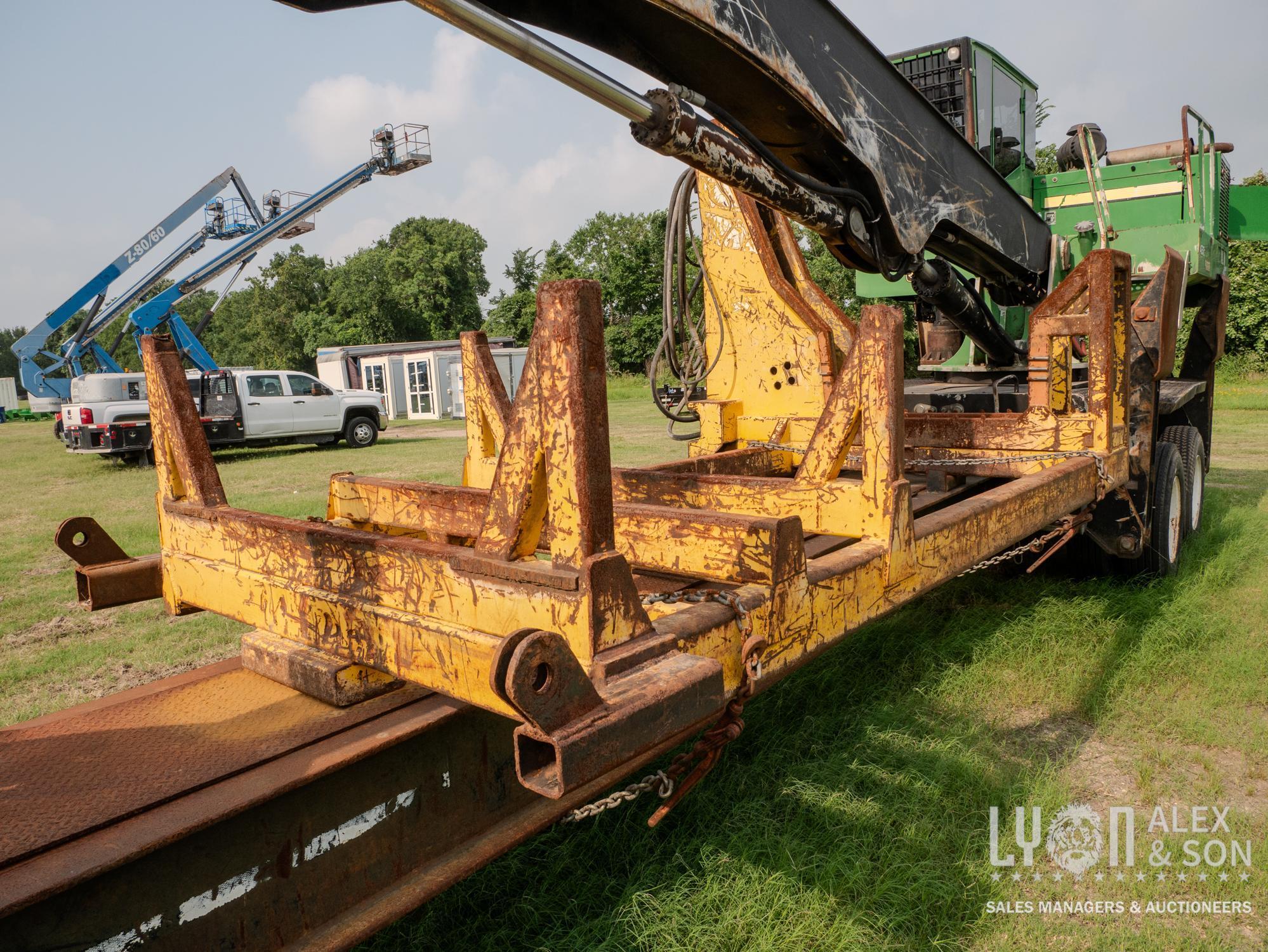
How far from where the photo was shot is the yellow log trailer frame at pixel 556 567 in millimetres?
1435

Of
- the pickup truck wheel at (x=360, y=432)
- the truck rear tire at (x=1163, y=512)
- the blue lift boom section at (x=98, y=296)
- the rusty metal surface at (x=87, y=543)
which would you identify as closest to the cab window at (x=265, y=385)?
the pickup truck wheel at (x=360, y=432)

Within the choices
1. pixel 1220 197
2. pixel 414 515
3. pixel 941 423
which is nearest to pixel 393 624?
pixel 414 515

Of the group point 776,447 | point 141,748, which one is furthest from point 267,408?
point 141,748

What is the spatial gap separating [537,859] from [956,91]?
525 cm

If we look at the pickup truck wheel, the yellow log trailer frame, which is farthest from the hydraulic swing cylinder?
the pickup truck wheel

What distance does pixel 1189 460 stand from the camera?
18.6 feet

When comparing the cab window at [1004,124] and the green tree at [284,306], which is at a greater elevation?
the green tree at [284,306]

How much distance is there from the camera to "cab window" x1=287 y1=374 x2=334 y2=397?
1644 centimetres

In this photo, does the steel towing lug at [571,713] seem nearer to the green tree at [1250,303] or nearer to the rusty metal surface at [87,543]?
the rusty metal surface at [87,543]

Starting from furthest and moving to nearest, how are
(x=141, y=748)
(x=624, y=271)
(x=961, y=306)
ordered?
(x=624, y=271)
(x=961, y=306)
(x=141, y=748)

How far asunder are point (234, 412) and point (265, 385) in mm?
896

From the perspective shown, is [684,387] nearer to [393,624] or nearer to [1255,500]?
[393,624]

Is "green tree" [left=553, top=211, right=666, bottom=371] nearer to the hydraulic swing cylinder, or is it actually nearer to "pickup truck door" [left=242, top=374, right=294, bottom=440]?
"pickup truck door" [left=242, top=374, right=294, bottom=440]

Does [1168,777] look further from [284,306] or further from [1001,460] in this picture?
[284,306]
